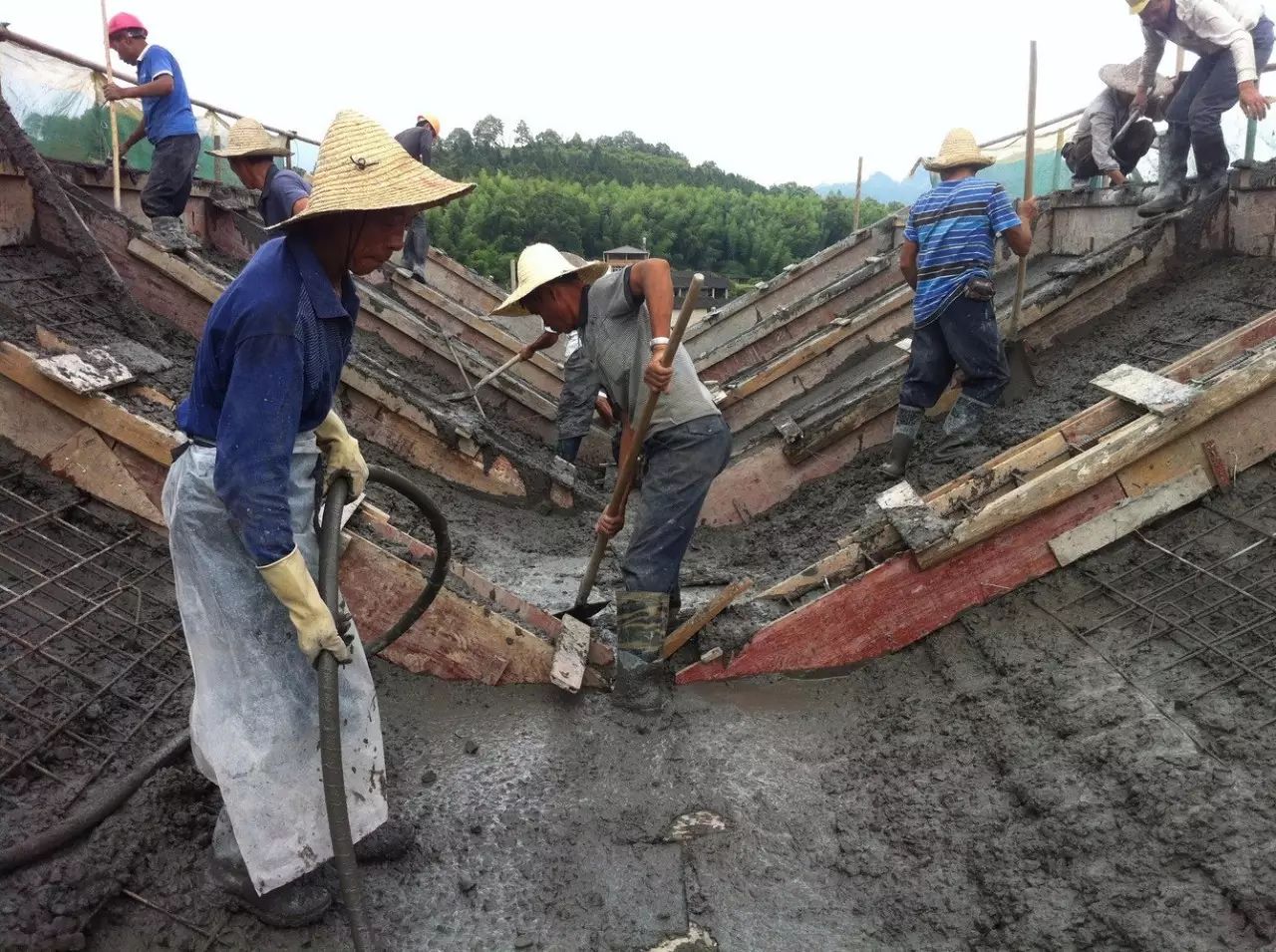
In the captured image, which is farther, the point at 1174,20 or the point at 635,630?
the point at 1174,20

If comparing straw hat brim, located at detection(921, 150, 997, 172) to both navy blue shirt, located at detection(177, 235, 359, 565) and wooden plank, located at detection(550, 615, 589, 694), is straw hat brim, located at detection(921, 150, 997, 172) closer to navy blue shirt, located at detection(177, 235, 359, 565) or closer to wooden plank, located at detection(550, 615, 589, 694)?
wooden plank, located at detection(550, 615, 589, 694)

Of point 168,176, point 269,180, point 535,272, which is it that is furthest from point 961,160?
point 168,176

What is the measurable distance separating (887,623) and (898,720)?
44 cm

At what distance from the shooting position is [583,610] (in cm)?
404

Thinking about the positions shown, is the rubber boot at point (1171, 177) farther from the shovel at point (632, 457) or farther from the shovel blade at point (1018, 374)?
the shovel at point (632, 457)

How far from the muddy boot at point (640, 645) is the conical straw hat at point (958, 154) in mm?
3065

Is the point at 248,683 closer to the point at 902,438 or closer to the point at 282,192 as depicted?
the point at 902,438

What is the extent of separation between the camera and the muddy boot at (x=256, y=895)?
2.41 metres

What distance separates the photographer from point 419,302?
9273mm

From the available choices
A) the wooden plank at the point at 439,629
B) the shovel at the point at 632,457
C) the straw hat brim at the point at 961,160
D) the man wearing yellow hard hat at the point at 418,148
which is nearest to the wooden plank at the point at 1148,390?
the straw hat brim at the point at 961,160

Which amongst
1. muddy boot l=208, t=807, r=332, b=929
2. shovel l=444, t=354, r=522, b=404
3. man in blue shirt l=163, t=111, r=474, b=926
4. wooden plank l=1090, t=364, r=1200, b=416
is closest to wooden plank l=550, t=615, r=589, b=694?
man in blue shirt l=163, t=111, r=474, b=926

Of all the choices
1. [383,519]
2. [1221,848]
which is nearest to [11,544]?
[383,519]

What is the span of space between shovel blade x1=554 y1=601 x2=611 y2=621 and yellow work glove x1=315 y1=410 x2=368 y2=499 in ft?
5.19

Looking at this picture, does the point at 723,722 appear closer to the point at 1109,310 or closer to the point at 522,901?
the point at 522,901
